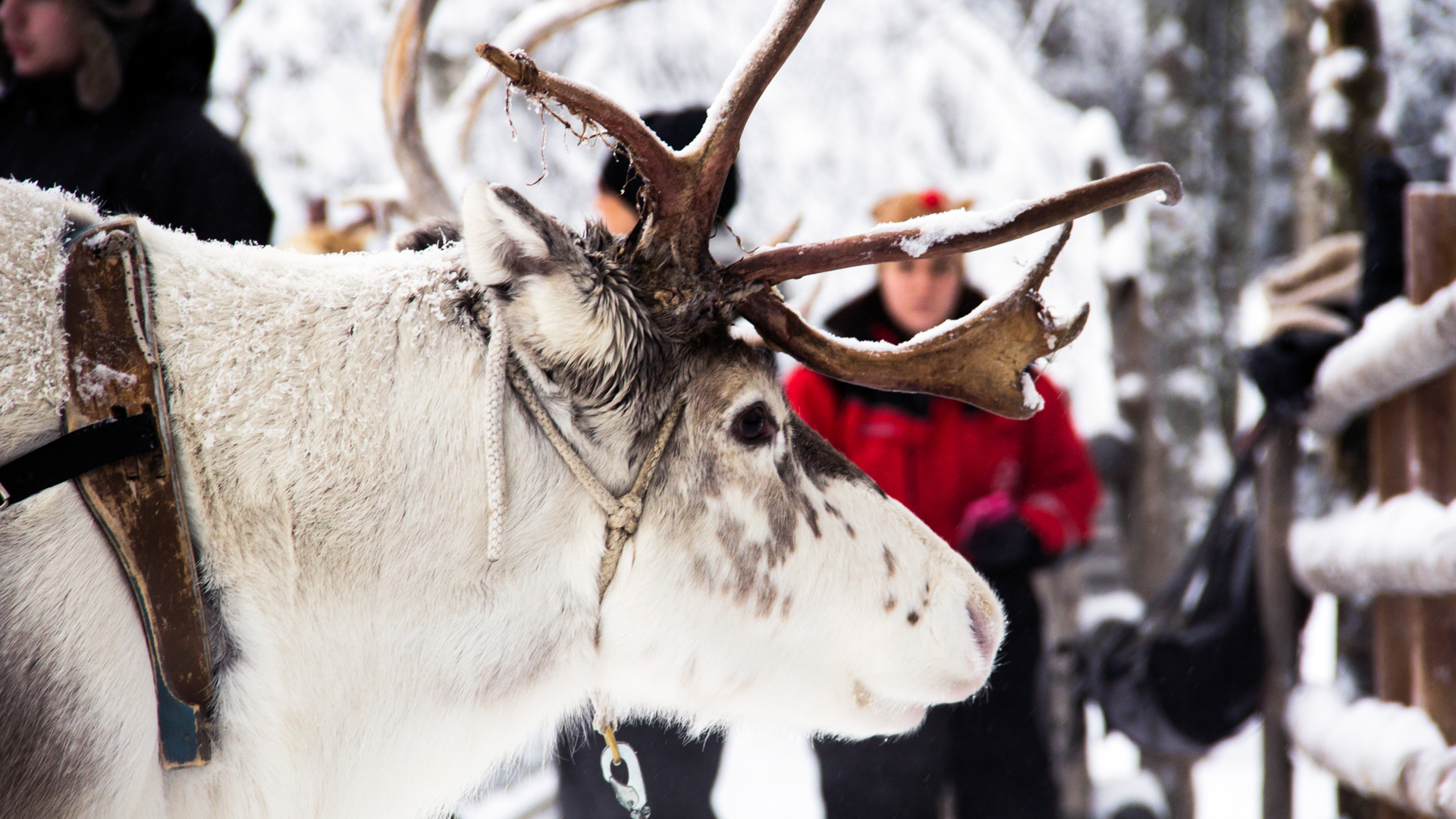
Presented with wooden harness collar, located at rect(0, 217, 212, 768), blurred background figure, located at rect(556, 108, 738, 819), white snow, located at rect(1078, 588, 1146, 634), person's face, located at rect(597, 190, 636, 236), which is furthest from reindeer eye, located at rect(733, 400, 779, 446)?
white snow, located at rect(1078, 588, 1146, 634)

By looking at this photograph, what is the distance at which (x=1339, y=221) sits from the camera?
169 inches

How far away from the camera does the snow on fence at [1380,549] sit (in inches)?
92.3

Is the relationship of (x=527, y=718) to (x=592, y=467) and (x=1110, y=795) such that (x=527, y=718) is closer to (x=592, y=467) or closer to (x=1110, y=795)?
(x=592, y=467)

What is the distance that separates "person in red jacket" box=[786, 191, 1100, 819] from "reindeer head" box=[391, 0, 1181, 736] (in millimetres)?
1375

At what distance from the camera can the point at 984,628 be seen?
1758 millimetres

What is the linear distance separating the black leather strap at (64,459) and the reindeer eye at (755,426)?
2.80 feet

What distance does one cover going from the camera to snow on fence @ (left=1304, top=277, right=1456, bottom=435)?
235 centimetres

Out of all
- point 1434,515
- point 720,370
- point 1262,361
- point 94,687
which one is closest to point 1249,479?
point 1262,361

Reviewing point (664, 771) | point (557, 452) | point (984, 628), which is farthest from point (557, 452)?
point (664, 771)

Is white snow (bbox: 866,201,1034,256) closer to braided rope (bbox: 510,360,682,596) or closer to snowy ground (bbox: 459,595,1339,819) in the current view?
braided rope (bbox: 510,360,682,596)

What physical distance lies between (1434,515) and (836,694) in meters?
1.75

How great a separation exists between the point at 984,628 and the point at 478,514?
91 centimetres

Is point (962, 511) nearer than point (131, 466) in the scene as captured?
No

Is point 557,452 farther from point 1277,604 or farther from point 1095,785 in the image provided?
point 1095,785
